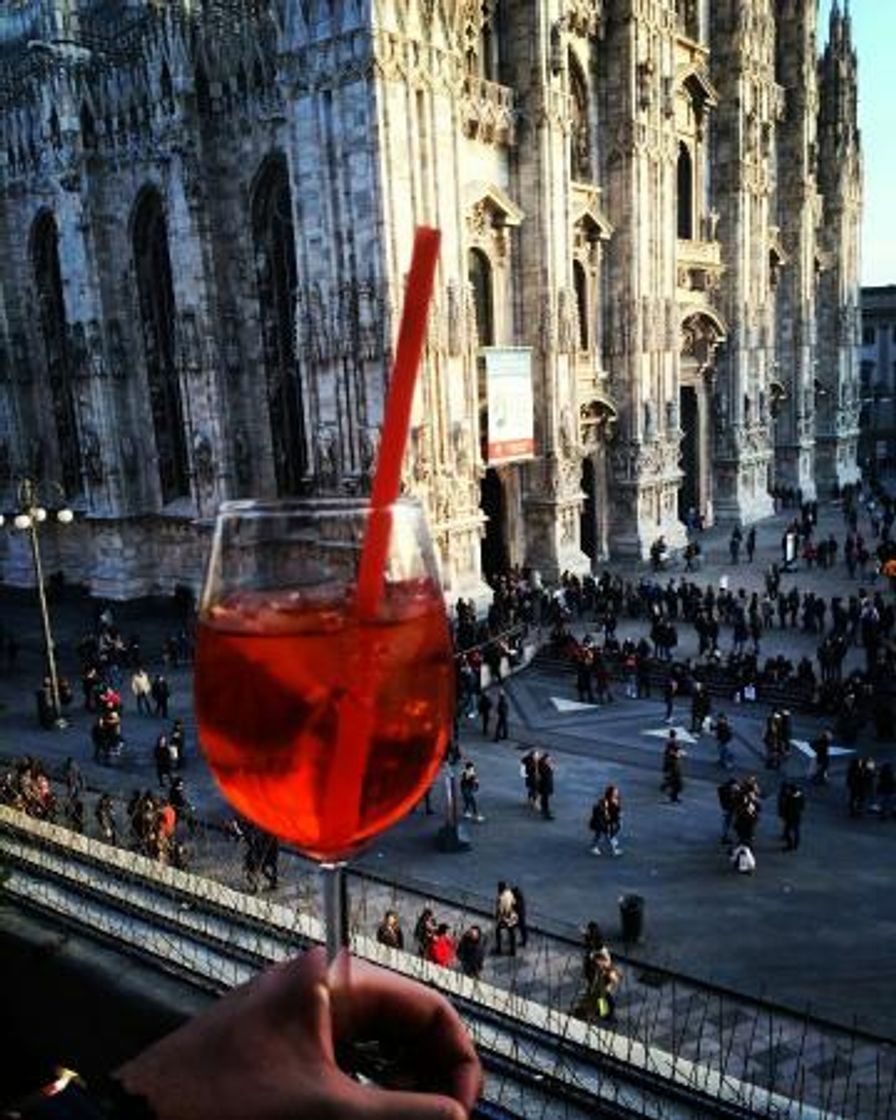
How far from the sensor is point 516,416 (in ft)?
87.9

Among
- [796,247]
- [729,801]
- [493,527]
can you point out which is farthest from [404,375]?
[796,247]

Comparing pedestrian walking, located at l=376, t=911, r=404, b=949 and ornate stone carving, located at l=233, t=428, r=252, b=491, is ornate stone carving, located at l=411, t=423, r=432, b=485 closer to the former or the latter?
ornate stone carving, located at l=233, t=428, r=252, b=491

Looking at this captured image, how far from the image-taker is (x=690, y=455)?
38.4 meters

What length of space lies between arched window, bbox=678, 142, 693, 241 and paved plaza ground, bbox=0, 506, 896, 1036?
847 inches

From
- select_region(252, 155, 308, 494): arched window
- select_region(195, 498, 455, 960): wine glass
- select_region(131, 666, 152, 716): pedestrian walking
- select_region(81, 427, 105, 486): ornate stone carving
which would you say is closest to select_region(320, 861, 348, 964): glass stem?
select_region(195, 498, 455, 960): wine glass

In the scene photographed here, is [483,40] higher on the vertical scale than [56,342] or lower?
higher

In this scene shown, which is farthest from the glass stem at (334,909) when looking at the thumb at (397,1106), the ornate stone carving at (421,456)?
the ornate stone carving at (421,456)

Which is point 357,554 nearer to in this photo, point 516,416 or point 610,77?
point 516,416

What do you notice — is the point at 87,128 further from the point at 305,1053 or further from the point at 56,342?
the point at 305,1053

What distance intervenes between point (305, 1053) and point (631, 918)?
35.6ft

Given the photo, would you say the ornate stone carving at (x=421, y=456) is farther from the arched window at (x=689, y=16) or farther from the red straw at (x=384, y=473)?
the red straw at (x=384, y=473)

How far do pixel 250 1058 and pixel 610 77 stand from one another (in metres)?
34.0

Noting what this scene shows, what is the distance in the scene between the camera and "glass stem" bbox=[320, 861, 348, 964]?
168 centimetres

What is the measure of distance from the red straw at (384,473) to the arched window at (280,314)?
87.3 ft
